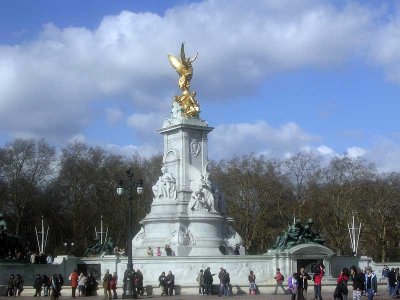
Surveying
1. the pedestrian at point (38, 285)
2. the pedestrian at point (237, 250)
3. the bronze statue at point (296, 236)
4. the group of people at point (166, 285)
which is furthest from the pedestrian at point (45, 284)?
the pedestrian at point (237, 250)

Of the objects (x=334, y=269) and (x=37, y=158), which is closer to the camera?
(x=334, y=269)

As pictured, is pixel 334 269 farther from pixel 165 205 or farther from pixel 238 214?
pixel 238 214

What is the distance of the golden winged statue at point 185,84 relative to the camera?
53.0 metres

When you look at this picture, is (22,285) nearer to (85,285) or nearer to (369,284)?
(85,285)

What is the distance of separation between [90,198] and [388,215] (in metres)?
30.3

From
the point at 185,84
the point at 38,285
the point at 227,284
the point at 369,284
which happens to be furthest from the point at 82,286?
the point at 185,84

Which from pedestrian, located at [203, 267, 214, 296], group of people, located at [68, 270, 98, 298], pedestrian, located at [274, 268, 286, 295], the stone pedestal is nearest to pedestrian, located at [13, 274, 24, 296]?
group of people, located at [68, 270, 98, 298]

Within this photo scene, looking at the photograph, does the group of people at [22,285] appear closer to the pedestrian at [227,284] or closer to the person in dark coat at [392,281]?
the pedestrian at [227,284]

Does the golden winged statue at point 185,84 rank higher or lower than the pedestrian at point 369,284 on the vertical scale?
higher

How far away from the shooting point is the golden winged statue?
174 feet

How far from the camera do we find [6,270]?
4075 centimetres

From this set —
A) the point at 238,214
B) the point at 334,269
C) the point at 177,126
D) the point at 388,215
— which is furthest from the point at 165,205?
the point at 388,215

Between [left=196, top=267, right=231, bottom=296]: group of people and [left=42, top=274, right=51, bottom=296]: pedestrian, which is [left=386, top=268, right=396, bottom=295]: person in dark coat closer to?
[left=196, top=267, right=231, bottom=296]: group of people

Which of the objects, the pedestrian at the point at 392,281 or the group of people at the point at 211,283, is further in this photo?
the group of people at the point at 211,283
